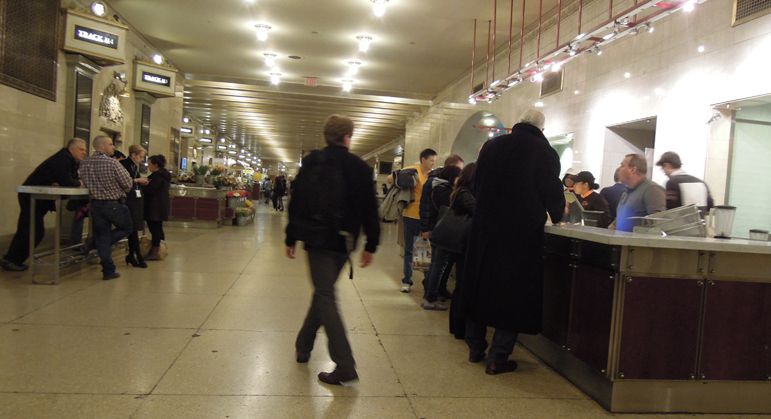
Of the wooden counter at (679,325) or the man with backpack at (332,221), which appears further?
the man with backpack at (332,221)

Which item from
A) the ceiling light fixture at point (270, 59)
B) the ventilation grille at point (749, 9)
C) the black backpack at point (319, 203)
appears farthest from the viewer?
the ceiling light fixture at point (270, 59)

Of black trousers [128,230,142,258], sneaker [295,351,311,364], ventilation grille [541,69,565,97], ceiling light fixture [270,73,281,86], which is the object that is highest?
ceiling light fixture [270,73,281,86]

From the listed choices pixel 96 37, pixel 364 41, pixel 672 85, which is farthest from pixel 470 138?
pixel 96 37

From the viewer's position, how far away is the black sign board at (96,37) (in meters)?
8.63

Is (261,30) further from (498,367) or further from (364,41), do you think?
(498,367)

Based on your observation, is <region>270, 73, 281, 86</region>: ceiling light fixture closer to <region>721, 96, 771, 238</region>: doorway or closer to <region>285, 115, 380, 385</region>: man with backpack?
<region>721, 96, 771, 238</region>: doorway

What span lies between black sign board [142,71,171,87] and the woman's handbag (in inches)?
400

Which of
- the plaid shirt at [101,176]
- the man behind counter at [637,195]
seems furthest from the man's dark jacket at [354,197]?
the plaid shirt at [101,176]

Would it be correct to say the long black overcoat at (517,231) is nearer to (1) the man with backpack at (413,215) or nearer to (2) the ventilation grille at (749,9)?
(1) the man with backpack at (413,215)

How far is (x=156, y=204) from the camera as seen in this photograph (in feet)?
25.1

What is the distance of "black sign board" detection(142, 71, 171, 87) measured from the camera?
12.4m

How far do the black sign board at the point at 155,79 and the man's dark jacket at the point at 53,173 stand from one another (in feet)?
21.6

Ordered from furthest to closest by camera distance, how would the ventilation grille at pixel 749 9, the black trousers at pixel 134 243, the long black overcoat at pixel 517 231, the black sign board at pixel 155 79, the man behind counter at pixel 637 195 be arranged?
the black sign board at pixel 155 79 < the black trousers at pixel 134 243 < the ventilation grille at pixel 749 9 < the man behind counter at pixel 637 195 < the long black overcoat at pixel 517 231

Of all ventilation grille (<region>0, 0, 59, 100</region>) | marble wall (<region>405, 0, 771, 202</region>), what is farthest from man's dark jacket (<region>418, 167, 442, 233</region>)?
ventilation grille (<region>0, 0, 59, 100</region>)
